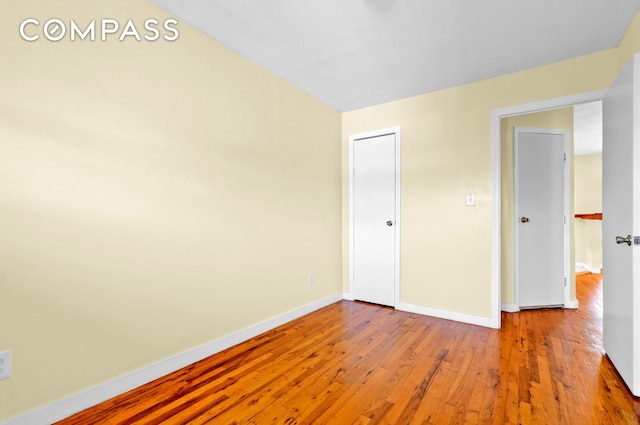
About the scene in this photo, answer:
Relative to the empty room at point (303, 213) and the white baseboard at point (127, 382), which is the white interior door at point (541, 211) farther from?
the white baseboard at point (127, 382)

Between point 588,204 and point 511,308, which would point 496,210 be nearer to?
point 511,308

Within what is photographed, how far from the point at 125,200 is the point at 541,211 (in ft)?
13.6

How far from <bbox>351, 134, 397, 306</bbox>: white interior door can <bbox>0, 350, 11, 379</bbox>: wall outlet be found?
3.02 m

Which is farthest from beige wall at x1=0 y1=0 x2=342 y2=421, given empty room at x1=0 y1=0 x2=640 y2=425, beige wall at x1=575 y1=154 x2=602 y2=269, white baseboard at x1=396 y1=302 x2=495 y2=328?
beige wall at x1=575 y1=154 x2=602 y2=269

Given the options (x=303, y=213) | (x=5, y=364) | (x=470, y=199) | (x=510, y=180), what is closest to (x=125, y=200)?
(x=5, y=364)

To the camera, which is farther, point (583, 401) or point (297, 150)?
point (297, 150)

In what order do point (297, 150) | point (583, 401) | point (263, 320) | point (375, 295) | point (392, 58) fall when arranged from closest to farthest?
point (583, 401) < point (392, 58) < point (263, 320) < point (297, 150) < point (375, 295)

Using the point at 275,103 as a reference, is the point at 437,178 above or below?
below

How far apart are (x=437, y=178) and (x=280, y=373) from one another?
2427mm

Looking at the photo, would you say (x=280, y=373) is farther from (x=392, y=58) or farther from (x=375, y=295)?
(x=392, y=58)

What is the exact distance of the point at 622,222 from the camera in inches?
72.4

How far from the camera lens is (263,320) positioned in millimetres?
2680

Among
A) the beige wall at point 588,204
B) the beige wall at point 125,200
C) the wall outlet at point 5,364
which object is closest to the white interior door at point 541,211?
the beige wall at point 125,200

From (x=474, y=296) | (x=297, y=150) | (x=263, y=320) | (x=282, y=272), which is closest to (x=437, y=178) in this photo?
(x=474, y=296)
